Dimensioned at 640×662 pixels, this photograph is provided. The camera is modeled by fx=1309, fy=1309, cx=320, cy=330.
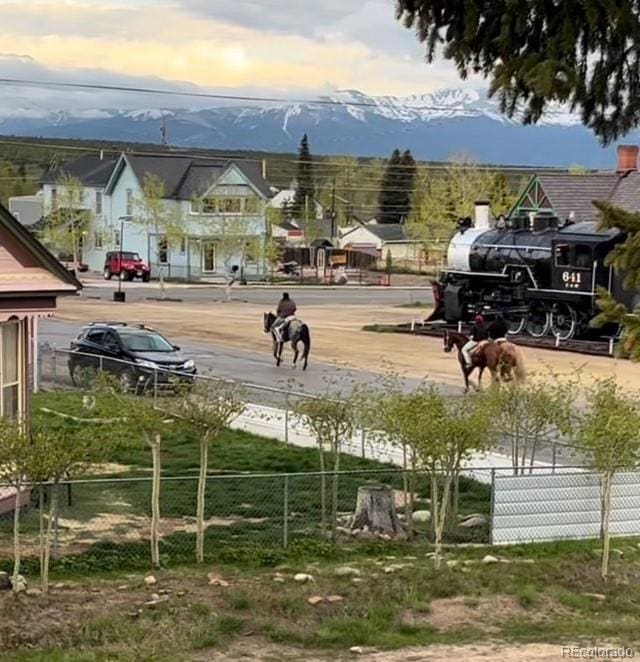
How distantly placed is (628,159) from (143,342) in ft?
119

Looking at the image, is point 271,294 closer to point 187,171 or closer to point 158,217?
point 158,217

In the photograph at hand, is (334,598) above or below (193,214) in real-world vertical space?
below

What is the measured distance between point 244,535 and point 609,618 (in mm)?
4786

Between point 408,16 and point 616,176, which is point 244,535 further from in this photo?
point 616,176

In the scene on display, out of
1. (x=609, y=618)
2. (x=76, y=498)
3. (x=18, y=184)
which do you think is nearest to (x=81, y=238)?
(x=18, y=184)

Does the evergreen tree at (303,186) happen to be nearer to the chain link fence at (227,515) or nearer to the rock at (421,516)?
the chain link fence at (227,515)

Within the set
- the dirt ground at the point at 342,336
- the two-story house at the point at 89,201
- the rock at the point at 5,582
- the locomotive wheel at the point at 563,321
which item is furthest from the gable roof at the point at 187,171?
the rock at the point at 5,582

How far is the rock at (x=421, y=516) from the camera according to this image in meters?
17.0

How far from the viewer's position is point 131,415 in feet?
47.2

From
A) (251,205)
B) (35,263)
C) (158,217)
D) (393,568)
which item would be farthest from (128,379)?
(251,205)

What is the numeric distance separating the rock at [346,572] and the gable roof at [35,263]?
5400 millimetres

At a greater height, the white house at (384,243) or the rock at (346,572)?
the white house at (384,243)

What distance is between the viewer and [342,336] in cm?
4394

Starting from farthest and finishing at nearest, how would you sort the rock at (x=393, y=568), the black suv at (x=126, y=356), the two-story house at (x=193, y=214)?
1. the two-story house at (x=193, y=214)
2. the black suv at (x=126, y=356)
3. the rock at (x=393, y=568)
